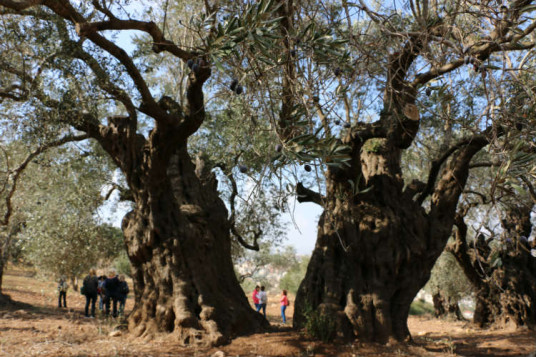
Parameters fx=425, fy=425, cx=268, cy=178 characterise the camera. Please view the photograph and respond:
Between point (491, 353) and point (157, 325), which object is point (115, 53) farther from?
point (491, 353)

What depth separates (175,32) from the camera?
1359 centimetres

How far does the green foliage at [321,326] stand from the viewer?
7445 millimetres

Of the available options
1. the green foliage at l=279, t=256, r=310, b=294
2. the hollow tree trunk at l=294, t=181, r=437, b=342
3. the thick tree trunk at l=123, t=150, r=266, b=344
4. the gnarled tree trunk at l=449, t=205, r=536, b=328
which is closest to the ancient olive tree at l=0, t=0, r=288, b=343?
the thick tree trunk at l=123, t=150, r=266, b=344

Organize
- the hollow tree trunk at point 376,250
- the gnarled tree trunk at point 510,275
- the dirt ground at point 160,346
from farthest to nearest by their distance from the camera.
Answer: the gnarled tree trunk at point 510,275 → the hollow tree trunk at point 376,250 → the dirt ground at point 160,346

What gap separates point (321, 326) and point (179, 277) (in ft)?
9.11

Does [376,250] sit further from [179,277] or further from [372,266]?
[179,277]

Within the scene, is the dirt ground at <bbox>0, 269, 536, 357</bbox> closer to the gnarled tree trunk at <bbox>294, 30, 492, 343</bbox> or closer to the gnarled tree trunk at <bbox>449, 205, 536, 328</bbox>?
the gnarled tree trunk at <bbox>294, 30, 492, 343</bbox>

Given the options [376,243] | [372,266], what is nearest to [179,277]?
[372,266]

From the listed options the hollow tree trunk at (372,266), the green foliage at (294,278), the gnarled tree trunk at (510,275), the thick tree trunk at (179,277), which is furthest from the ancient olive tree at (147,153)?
the green foliage at (294,278)

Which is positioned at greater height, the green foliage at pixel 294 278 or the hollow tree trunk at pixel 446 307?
the green foliage at pixel 294 278

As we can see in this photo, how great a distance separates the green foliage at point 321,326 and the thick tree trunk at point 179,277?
131 cm

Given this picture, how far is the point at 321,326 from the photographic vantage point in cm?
748

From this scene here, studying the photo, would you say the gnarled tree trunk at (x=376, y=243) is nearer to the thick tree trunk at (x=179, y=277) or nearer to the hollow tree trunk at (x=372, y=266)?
the hollow tree trunk at (x=372, y=266)

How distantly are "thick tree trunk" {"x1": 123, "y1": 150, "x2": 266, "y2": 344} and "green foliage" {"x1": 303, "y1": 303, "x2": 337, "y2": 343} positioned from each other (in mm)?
1308
